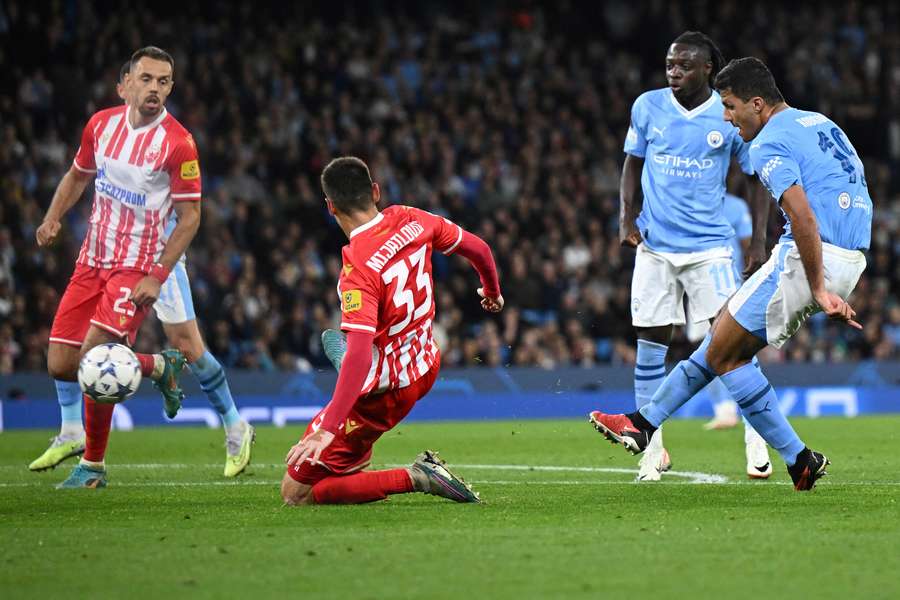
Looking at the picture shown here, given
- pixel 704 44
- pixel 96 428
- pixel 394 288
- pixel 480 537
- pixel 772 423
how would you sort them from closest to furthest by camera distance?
pixel 480 537 < pixel 394 288 < pixel 772 423 < pixel 96 428 < pixel 704 44

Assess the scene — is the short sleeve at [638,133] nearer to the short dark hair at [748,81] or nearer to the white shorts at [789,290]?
the short dark hair at [748,81]

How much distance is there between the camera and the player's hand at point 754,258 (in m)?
9.11

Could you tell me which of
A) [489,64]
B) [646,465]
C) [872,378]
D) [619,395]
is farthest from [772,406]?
[489,64]

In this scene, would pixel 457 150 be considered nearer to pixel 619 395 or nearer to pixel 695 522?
pixel 619 395

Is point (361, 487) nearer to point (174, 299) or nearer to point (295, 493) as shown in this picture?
point (295, 493)

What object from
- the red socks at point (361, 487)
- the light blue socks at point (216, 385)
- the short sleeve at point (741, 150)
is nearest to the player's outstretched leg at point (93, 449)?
the light blue socks at point (216, 385)

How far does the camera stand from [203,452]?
11523 mm

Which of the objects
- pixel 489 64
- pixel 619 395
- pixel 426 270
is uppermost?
pixel 489 64

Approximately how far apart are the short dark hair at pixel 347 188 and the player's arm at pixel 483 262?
2.21ft

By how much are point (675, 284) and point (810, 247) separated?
8.08 ft

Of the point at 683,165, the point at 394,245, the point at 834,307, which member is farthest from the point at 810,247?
the point at 683,165

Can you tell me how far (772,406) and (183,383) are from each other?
10588 millimetres

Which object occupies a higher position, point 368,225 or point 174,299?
point 368,225

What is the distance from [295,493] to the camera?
712 cm
